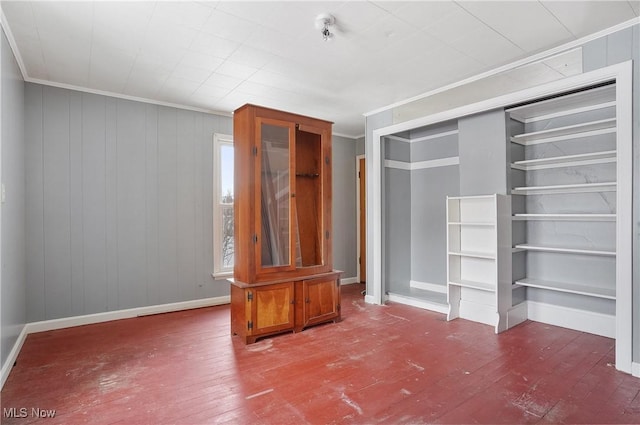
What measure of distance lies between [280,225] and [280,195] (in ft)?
1.04

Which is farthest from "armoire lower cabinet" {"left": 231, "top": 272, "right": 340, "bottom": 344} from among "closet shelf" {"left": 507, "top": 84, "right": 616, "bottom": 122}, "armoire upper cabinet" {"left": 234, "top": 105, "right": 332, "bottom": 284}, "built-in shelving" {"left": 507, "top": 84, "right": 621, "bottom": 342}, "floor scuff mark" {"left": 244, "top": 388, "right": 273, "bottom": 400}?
"closet shelf" {"left": 507, "top": 84, "right": 616, "bottom": 122}

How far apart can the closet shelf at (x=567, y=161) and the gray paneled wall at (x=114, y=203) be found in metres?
3.93

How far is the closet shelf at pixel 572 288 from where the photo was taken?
327 cm

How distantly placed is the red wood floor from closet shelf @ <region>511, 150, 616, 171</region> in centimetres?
177

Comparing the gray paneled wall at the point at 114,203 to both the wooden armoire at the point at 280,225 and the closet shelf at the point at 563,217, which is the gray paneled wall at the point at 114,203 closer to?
the wooden armoire at the point at 280,225

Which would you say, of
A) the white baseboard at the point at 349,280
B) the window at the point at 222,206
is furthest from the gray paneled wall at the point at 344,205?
the window at the point at 222,206

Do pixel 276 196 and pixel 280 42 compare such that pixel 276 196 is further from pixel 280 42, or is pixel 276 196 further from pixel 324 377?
pixel 324 377

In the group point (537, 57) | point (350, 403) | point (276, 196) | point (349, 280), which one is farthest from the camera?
point (349, 280)

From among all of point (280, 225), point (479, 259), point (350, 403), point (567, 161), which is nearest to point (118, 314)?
point (280, 225)

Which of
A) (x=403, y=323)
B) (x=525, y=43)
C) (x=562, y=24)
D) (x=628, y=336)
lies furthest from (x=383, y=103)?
(x=628, y=336)

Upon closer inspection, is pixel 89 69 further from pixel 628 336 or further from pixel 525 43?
pixel 628 336

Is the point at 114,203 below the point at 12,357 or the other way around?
the other way around

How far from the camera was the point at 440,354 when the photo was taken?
9.99 ft

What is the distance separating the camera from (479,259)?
4098mm
